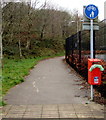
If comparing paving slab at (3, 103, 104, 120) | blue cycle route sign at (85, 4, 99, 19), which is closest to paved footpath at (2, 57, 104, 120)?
paving slab at (3, 103, 104, 120)

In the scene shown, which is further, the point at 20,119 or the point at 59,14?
the point at 59,14

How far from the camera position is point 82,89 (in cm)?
750

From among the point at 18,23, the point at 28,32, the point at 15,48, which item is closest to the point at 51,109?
the point at 18,23

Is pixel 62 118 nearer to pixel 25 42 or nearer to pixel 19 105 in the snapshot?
pixel 19 105

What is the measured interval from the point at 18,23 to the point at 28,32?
16.0 ft

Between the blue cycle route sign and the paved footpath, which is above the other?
the blue cycle route sign

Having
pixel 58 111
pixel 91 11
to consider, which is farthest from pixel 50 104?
pixel 91 11

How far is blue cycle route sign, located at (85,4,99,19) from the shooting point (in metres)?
6.11

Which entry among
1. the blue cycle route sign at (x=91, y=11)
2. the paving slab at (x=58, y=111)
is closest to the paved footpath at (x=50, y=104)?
the paving slab at (x=58, y=111)

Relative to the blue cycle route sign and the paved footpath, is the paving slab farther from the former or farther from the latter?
the blue cycle route sign

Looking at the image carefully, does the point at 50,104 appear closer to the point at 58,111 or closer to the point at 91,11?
the point at 58,111

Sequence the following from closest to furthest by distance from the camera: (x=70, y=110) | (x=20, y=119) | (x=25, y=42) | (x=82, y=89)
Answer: (x=20, y=119) < (x=70, y=110) < (x=82, y=89) < (x=25, y=42)

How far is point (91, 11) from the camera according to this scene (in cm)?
615

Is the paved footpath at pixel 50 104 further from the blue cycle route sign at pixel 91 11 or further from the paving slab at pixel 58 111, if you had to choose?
the blue cycle route sign at pixel 91 11
